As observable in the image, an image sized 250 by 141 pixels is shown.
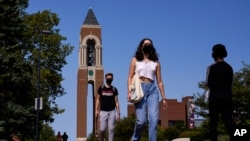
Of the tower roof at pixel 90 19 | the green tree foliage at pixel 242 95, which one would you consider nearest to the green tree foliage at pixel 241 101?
the green tree foliage at pixel 242 95

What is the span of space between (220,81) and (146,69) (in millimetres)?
1267

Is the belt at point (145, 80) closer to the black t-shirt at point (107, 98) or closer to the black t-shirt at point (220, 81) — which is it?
the black t-shirt at point (220, 81)

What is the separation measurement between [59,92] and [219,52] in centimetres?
3904

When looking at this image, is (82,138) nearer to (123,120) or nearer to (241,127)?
(123,120)

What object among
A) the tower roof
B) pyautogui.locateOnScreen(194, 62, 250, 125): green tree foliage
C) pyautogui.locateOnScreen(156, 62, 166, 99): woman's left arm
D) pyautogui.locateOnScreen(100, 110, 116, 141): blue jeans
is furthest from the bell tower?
pyautogui.locateOnScreen(156, 62, 166, 99): woman's left arm

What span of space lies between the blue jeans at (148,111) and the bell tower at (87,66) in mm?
92884

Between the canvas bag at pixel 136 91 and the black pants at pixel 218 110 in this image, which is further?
the black pants at pixel 218 110

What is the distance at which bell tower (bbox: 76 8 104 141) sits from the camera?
103125 millimetres

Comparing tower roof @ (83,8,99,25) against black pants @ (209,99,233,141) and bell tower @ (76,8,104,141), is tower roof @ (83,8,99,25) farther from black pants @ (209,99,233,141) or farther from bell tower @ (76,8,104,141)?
black pants @ (209,99,233,141)

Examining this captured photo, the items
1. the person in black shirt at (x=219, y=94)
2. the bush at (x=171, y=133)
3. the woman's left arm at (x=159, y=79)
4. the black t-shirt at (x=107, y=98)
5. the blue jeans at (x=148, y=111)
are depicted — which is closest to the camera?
the blue jeans at (x=148, y=111)

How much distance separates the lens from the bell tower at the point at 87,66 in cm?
10312

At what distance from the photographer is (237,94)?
41.3 metres

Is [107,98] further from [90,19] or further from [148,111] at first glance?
[90,19]

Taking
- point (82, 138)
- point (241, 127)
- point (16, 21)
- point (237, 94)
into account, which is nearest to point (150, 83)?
point (241, 127)
